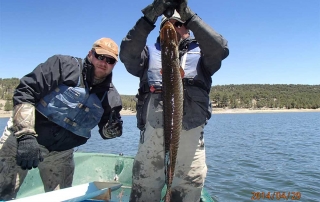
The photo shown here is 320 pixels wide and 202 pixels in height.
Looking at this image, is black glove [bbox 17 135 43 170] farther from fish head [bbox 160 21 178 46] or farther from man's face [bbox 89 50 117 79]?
fish head [bbox 160 21 178 46]

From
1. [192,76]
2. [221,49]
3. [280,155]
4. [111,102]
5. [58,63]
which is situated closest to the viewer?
[221,49]

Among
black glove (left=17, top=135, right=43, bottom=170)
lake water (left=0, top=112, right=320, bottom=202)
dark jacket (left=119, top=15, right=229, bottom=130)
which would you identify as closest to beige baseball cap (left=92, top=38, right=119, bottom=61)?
dark jacket (left=119, top=15, right=229, bottom=130)

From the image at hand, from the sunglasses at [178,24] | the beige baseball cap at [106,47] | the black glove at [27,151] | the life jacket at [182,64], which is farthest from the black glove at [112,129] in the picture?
the sunglasses at [178,24]

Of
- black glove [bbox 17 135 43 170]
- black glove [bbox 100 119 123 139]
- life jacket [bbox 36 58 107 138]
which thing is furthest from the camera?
black glove [bbox 100 119 123 139]

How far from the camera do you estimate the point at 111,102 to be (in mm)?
4516

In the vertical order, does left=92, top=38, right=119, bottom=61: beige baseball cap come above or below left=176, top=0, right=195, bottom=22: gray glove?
below

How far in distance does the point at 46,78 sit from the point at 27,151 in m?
1.00

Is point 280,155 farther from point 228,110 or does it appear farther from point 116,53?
point 228,110

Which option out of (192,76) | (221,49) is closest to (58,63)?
(192,76)

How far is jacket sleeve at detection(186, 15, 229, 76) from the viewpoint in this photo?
312 cm

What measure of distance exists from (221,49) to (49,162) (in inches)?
123

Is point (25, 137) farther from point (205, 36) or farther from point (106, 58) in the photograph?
point (205, 36)

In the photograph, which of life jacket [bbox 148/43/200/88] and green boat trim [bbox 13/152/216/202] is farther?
green boat trim [bbox 13/152/216/202]

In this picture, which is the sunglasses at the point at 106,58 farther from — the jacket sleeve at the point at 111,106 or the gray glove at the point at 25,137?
the gray glove at the point at 25,137
